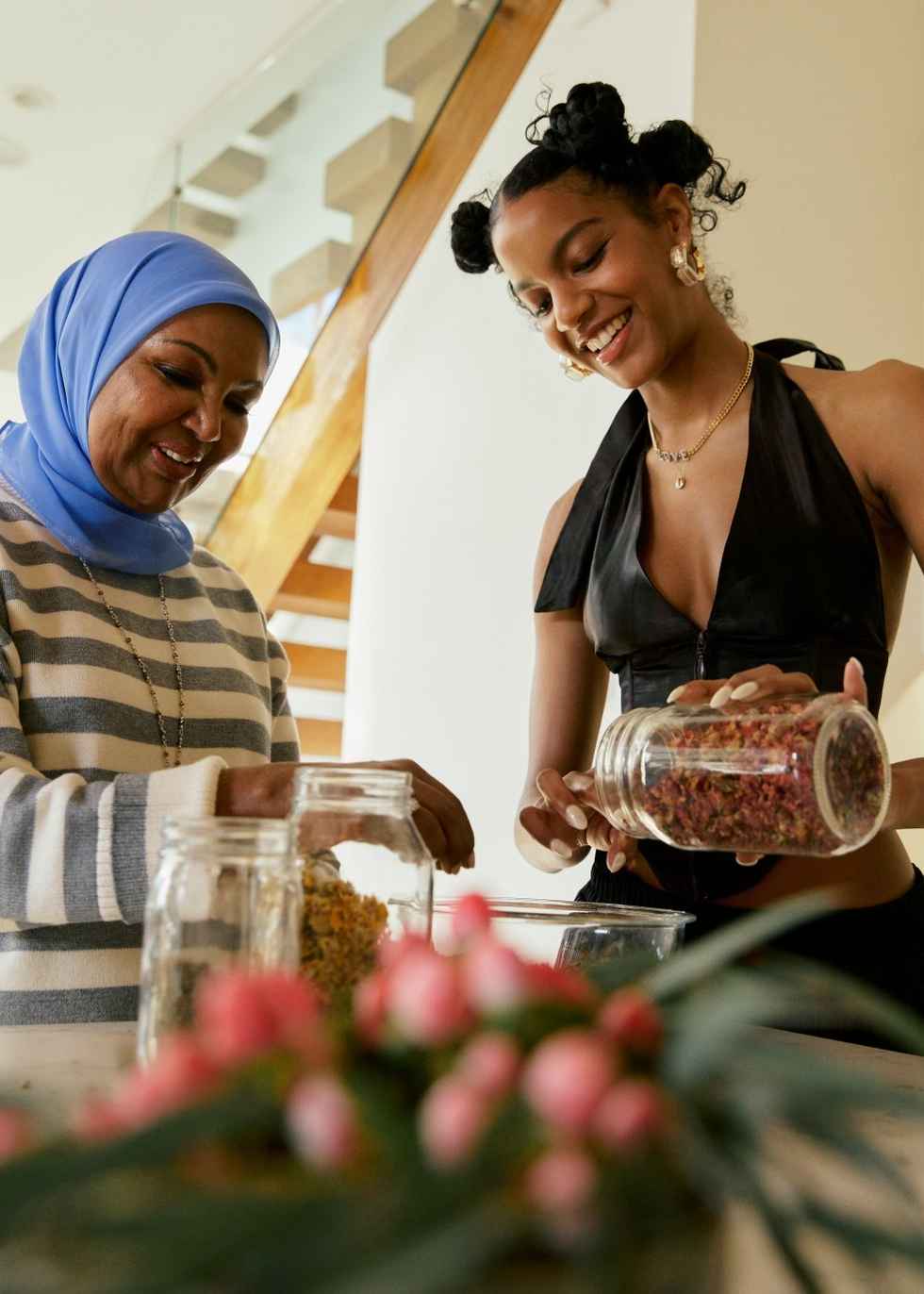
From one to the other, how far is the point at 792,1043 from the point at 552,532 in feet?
2.87

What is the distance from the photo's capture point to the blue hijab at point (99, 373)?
1.28 metres

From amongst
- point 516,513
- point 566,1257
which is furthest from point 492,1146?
point 516,513

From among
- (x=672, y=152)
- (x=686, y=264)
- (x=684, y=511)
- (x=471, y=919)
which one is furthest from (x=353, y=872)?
(x=672, y=152)

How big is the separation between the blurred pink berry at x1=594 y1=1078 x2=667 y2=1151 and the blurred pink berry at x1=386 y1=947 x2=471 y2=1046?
59 mm

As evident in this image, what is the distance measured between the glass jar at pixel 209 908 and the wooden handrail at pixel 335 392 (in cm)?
257

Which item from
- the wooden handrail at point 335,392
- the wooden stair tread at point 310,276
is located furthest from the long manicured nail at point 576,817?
the wooden stair tread at point 310,276

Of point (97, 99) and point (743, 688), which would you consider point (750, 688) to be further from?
point (97, 99)

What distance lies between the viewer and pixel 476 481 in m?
2.78

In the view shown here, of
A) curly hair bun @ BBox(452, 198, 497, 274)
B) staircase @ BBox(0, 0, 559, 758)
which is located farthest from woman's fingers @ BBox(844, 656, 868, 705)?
staircase @ BBox(0, 0, 559, 758)

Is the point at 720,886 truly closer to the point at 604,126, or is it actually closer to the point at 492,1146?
the point at 604,126

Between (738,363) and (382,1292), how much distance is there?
4.68 feet

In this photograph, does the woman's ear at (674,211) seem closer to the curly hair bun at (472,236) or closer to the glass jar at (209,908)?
the curly hair bun at (472,236)

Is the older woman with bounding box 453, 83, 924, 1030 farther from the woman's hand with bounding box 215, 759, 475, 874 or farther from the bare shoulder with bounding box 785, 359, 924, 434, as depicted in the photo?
the woman's hand with bounding box 215, 759, 475, 874

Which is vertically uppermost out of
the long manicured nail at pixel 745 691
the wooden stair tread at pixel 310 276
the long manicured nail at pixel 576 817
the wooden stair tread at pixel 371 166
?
the wooden stair tread at pixel 371 166
